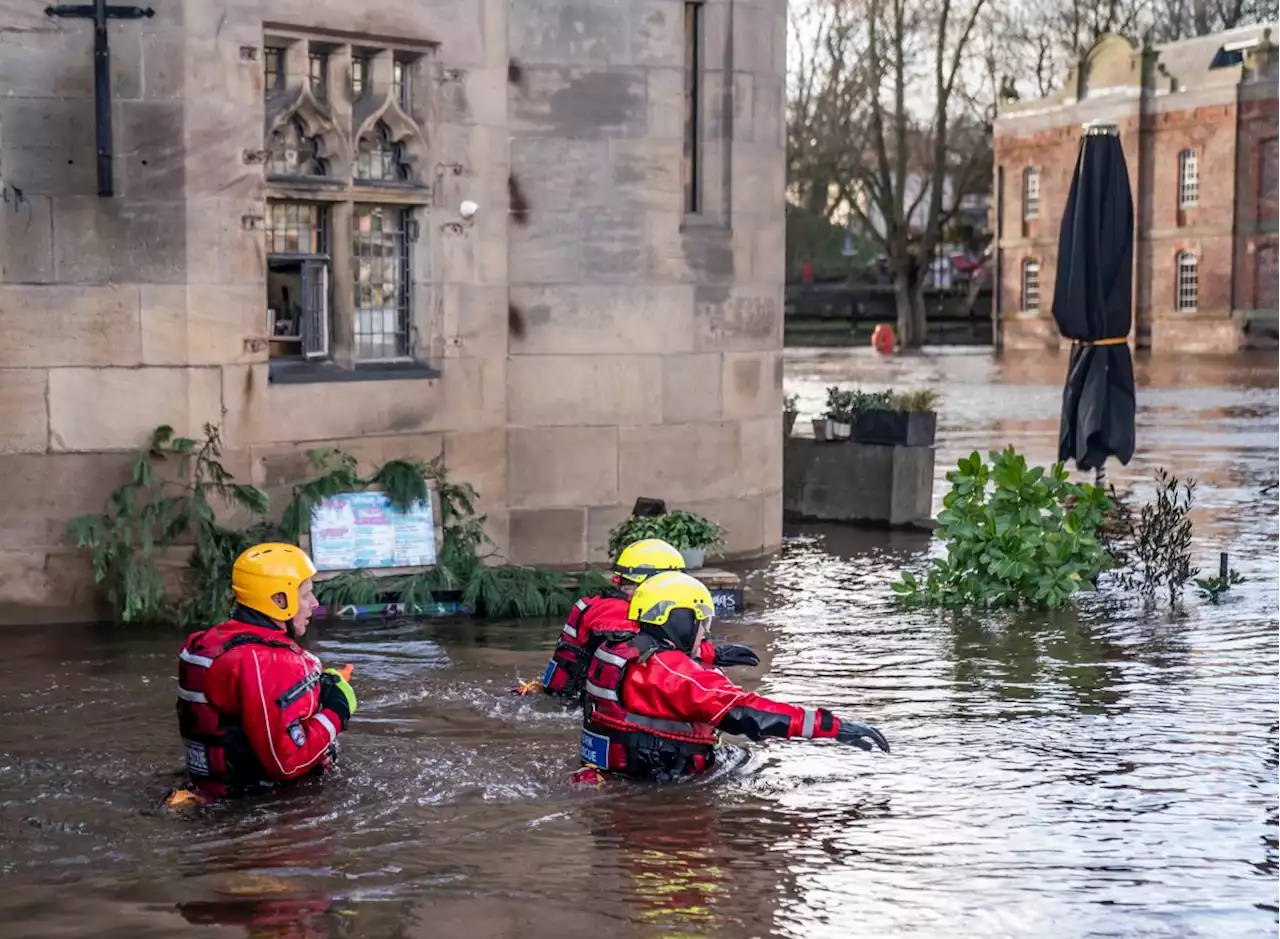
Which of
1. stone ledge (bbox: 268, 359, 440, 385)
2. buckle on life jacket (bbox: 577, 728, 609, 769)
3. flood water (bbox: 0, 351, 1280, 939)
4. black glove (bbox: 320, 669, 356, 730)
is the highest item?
stone ledge (bbox: 268, 359, 440, 385)

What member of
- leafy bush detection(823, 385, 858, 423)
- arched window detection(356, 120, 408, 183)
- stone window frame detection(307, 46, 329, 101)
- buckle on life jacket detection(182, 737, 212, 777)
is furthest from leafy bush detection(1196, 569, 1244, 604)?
buckle on life jacket detection(182, 737, 212, 777)

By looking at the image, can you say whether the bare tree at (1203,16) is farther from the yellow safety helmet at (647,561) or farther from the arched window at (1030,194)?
the yellow safety helmet at (647,561)

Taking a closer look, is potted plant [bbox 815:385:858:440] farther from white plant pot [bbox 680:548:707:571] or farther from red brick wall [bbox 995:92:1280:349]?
red brick wall [bbox 995:92:1280:349]

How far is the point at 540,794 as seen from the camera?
809cm

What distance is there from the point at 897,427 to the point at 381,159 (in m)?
6.09

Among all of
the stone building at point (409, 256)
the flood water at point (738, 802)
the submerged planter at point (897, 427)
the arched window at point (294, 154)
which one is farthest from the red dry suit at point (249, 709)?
the submerged planter at point (897, 427)

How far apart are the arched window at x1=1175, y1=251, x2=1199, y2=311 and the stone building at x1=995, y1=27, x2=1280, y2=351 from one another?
0.13 feet

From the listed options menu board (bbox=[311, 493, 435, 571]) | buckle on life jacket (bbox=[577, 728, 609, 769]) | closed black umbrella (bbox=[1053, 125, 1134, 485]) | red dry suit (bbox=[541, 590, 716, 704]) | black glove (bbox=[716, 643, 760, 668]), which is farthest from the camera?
closed black umbrella (bbox=[1053, 125, 1134, 485])

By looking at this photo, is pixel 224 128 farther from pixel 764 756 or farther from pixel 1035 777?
pixel 1035 777

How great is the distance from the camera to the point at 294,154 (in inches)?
512

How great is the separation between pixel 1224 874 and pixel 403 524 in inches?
284

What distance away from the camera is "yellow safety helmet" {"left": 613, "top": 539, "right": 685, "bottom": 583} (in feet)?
30.2

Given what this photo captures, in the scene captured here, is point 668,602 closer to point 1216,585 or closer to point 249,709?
point 249,709

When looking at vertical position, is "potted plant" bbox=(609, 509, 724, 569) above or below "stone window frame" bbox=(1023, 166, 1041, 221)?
below
